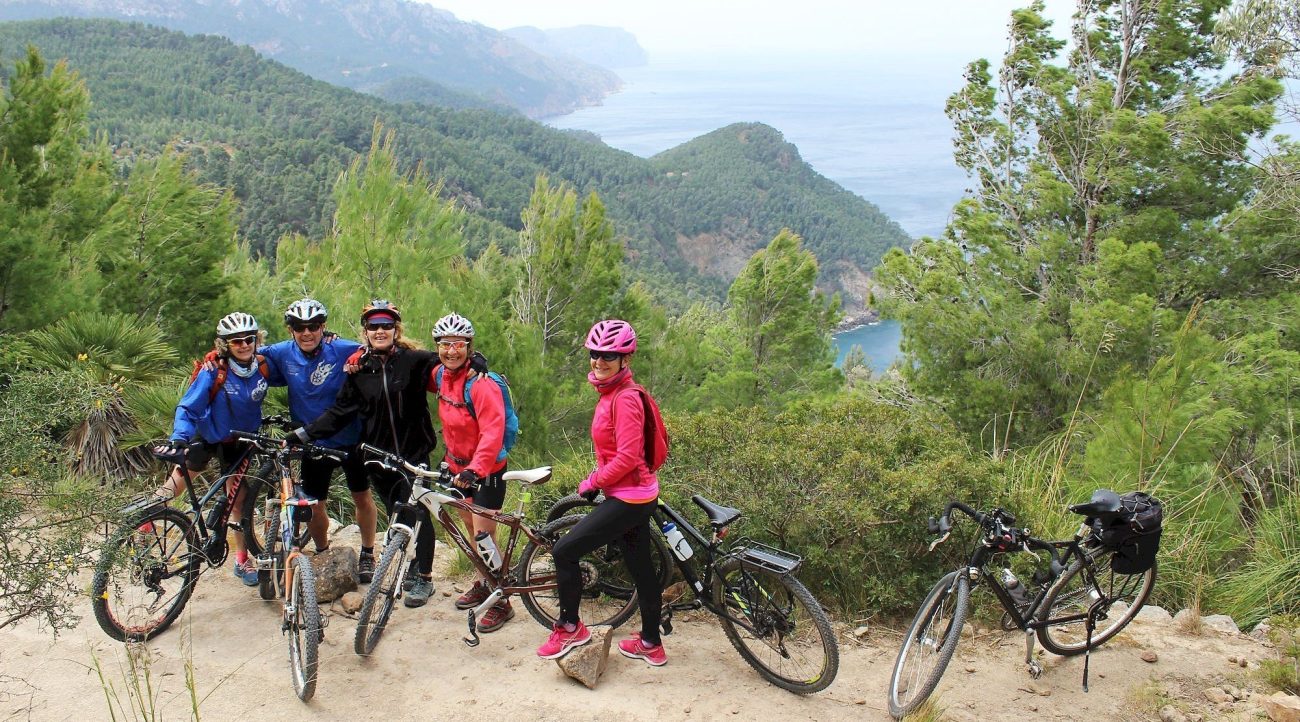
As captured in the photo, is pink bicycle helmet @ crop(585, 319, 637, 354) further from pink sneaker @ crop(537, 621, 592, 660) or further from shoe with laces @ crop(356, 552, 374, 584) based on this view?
shoe with laces @ crop(356, 552, 374, 584)

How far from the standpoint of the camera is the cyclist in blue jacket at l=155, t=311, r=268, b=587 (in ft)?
14.9

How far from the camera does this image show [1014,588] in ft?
13.8

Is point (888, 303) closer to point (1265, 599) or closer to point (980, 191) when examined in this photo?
point (980, 191)

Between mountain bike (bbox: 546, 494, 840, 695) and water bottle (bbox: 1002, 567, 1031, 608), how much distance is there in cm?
90

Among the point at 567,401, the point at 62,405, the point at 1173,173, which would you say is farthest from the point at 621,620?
the point at 1173,173

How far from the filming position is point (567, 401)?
39.4ft

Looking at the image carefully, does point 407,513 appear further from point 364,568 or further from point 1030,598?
point 1030,598

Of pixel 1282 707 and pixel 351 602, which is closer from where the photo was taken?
pixel 1282 707

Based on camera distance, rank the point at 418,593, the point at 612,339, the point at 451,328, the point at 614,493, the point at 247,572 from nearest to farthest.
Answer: the point at 612,339
the point at 614,493
the point at 451,328
the point at 418,593
the point at 247,572

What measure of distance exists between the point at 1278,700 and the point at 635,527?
9.92 ft

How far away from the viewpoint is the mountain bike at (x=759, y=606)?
4059mm

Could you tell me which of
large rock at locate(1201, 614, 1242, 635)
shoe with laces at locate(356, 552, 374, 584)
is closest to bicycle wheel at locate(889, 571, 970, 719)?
→ large rock at locate(1201, 614, 1242, 635)

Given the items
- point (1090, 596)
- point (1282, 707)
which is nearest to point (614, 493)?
point (1090, 596)

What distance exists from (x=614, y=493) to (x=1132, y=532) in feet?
8.14
